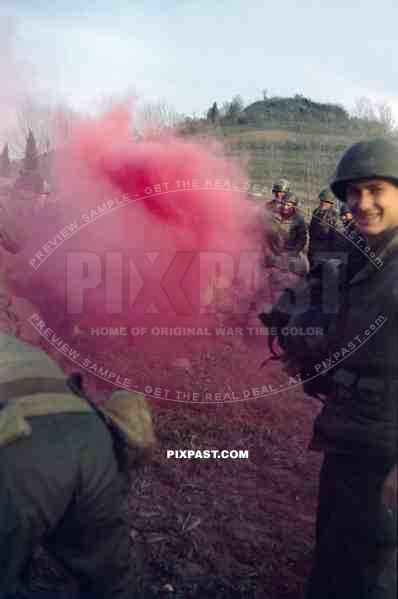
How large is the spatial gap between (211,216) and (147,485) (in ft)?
10.1

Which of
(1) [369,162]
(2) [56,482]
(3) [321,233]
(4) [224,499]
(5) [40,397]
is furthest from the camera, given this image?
(3) [321,233]

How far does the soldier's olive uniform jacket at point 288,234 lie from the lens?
23.8 ft

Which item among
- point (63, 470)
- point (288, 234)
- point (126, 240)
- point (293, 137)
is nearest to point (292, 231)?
point (288, 234)

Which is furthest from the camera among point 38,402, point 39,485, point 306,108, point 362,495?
point 306,108

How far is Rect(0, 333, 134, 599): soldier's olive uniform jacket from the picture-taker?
61.1 inches

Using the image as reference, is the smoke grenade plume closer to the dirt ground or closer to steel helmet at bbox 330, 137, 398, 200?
the dirt ground

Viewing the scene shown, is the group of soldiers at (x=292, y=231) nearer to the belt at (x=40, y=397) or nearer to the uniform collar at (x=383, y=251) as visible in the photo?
the uniform collar at (x=383, y=251)

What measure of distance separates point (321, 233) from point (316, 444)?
227 inches

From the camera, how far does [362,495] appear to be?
79.4 inches

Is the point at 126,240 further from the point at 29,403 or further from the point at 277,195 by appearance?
the point at 29,403

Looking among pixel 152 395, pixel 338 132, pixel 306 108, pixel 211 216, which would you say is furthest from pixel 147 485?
pixel 306 108

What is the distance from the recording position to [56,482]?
5.16ft

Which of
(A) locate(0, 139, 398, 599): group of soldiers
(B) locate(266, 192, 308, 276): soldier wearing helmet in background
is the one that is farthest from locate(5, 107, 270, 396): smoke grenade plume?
(A) locate(0, 139, 398, 599): group of soldiers

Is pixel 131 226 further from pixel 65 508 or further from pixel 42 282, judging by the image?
pixel 65 508
